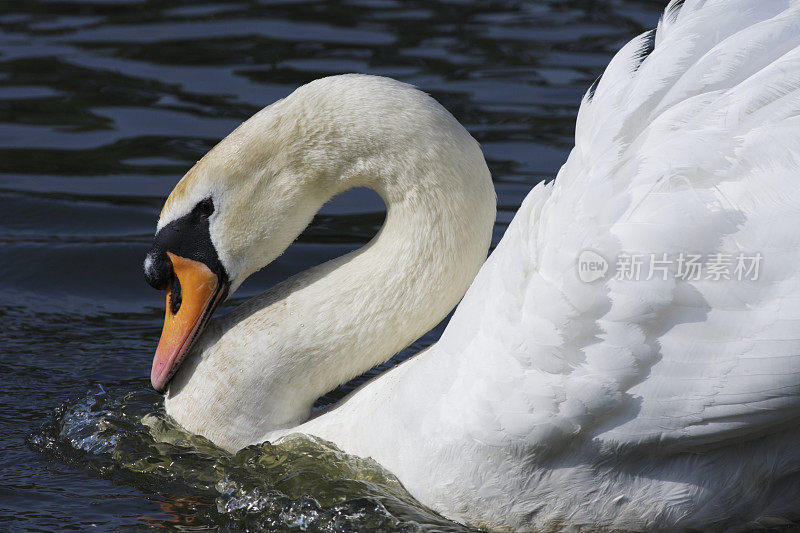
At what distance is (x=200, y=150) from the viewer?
8594 millimetres

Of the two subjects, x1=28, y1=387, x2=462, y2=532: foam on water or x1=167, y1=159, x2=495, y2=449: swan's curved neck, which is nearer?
x1=28, y1=387, x2=462, y2=532: foam on water

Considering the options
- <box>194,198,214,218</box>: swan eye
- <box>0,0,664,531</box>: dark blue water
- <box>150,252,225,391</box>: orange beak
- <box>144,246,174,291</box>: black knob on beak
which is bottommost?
<box>0,0,664,531</box>: dark blue water

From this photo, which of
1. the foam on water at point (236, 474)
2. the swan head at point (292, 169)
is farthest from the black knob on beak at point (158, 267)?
the foam on water at point (236, 474)

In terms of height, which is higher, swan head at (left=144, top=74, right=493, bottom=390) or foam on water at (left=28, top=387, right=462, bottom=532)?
swan head at (left=144, top=74, right=493, bottom=390)

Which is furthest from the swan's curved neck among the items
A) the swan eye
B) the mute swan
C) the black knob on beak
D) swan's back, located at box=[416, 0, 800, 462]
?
swan's back, located at box=[416, 0, 800, 462]

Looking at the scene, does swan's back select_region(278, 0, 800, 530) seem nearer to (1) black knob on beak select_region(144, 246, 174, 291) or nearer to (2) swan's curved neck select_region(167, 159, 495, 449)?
(2) swan's curved neck select_region(167, 159, 495, 449)

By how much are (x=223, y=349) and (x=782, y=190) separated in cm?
224

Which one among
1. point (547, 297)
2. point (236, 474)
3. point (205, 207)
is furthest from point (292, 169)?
point (547, 297)

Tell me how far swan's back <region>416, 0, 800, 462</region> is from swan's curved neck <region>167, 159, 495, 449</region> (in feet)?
2.21

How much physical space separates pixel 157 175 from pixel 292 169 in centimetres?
374

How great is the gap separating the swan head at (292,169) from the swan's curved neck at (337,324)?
4.5 inches

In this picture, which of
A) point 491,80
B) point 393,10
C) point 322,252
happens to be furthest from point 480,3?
point 322,252

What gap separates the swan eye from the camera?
475 cm

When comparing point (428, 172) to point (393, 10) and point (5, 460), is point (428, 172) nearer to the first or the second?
point (5, 460)
